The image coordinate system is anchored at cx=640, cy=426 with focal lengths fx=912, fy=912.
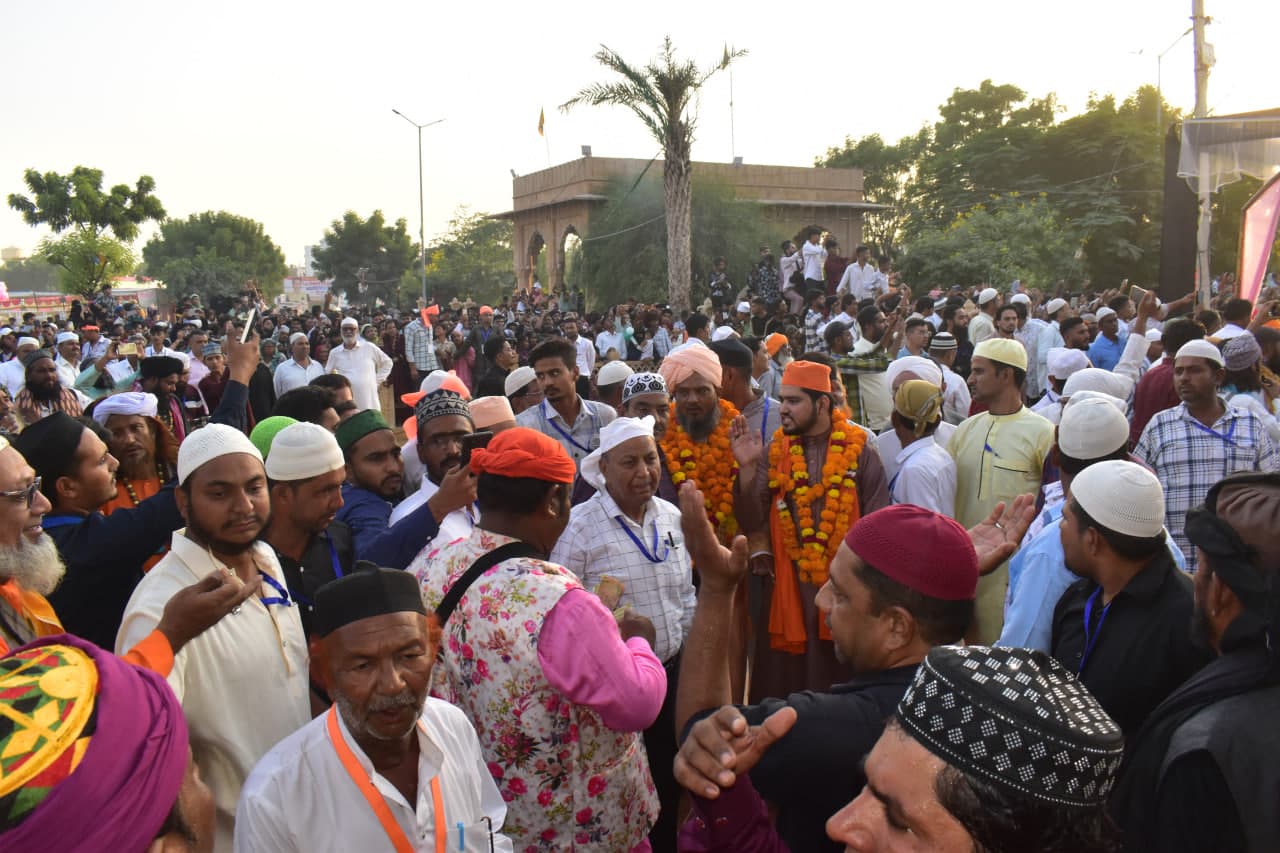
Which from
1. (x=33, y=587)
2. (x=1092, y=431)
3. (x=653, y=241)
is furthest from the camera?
(x=653, y=241)

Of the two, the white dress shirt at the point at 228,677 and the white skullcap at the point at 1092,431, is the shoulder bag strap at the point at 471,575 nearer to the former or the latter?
the white dress shirt at the point at 228,677

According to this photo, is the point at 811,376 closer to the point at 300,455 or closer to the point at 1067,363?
the point at 300,455

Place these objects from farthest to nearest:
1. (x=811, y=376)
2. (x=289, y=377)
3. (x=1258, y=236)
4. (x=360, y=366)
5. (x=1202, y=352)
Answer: (x=1258, y=236) < (x=360, y=366) < (x=289, y=377) < (x=1202, y=352) < (x=811, y=376)

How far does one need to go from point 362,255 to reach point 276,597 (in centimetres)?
7040

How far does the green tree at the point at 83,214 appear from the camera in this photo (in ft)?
126

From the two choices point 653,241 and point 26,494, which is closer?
point 26,494

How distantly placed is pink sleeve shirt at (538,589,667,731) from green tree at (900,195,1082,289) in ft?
78.4

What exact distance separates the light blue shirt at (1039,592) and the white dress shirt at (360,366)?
8.75 m

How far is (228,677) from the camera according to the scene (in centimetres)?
225

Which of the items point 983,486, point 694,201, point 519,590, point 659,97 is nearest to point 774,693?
point 983,486

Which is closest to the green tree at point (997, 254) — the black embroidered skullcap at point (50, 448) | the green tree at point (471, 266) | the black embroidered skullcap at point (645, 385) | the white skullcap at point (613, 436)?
the black embroidered skullcap at point (645, 385)

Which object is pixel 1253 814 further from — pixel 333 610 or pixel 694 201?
pixel 694 201

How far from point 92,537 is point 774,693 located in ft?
10.8

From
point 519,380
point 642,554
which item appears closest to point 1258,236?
point 519,380
